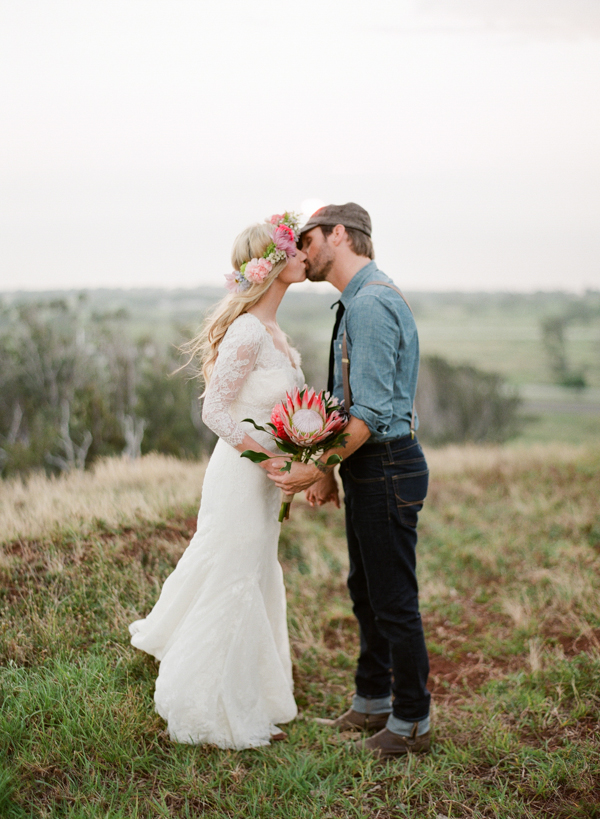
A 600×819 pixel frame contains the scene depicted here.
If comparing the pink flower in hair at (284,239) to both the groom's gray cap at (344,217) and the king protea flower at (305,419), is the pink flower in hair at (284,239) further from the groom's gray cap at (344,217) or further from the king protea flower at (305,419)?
the king protea flower at (305,419)

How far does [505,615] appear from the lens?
18.8 ft

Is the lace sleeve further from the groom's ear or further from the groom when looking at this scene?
the groom's ear

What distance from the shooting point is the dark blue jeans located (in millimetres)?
3541

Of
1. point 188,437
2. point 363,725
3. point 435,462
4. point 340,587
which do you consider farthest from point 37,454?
point 363,725

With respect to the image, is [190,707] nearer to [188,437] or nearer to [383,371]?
[383,371]

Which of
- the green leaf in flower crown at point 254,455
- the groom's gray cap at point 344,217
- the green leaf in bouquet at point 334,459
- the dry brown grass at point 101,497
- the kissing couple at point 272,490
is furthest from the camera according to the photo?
the dry brown grass at point 101,497

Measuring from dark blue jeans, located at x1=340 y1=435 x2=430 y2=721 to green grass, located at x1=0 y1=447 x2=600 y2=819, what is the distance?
46cm

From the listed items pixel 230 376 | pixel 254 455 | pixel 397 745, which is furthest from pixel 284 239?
pixel 397 745

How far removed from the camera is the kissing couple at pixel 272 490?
137 inches

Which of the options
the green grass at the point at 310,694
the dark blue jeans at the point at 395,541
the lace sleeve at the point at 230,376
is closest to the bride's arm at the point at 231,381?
the lace sleeve at the point at 230,376

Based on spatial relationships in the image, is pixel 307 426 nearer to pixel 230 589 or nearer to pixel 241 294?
pixel 241 294

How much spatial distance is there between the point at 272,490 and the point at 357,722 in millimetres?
1651

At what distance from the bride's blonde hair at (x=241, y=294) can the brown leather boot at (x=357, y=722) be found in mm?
2394

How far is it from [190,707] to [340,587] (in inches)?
117
